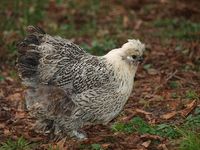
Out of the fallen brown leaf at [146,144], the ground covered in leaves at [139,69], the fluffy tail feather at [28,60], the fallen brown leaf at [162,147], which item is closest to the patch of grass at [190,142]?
the ground covered in leaves at [139,69]

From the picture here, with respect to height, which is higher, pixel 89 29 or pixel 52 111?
pixel 89 29

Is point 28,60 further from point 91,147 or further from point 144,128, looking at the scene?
point 144,128

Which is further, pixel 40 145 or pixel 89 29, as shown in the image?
pixel 89 29

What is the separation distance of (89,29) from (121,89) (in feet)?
19.0

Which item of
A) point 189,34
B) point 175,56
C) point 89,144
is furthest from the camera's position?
point 189,34

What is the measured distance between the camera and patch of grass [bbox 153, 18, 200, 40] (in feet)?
38.7

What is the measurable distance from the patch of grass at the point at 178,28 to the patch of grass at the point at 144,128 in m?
4.42

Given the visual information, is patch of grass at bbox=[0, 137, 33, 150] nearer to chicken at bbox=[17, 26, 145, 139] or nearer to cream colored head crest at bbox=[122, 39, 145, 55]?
chicken at bbox=[17, 26, 145, 139]

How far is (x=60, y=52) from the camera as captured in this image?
7.42 meters

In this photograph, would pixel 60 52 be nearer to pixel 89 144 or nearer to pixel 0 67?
pixel 89 144

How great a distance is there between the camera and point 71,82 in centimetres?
716

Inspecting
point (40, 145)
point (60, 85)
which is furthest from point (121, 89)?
point (40, 145)

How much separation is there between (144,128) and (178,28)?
5600 millimetres

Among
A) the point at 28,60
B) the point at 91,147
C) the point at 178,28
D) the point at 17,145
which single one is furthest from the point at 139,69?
the point at 17,145
